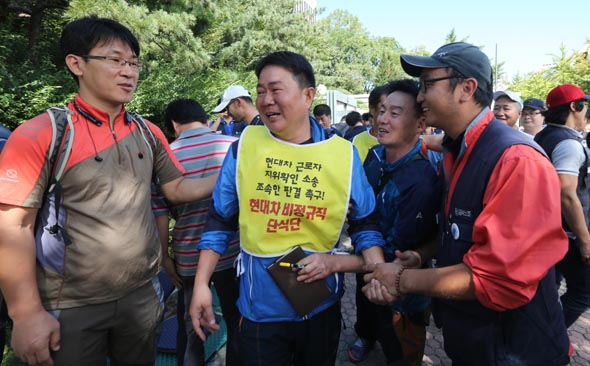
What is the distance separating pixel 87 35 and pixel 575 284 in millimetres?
3873

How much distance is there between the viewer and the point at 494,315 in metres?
1.54

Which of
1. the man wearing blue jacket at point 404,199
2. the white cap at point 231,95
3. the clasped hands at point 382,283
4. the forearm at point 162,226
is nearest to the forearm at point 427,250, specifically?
the man wearing blue jacket at point 404,199

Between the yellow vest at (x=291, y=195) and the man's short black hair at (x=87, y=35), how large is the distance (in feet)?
3.05

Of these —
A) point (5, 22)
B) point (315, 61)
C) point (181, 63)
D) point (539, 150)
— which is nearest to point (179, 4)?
point (181, 63)

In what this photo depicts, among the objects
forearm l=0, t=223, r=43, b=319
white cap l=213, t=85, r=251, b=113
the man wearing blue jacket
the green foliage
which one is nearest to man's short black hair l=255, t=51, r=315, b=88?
the man wearing blue jacket

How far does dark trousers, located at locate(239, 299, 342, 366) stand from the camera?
5.92 feet

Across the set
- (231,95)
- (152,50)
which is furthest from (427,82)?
(152,50)

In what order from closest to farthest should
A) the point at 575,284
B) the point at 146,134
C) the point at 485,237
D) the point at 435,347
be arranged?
1. the point at 485,237
2. the point at 146,134
3. the point at 575,284
4. the point at 435,347

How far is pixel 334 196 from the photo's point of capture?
179 centimetres

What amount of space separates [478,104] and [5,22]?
31.0 ft

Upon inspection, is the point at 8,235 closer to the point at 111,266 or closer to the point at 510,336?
the point at 111,266

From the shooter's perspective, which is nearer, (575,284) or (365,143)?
(575,284)

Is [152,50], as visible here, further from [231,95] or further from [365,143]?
[365,143]

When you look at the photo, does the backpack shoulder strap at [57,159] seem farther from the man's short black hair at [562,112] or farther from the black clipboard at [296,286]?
the man's short black hair at [562,112]
